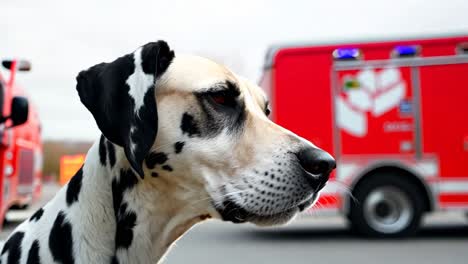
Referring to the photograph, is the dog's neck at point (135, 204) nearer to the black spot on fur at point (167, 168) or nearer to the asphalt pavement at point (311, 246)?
the black spot on fur at point (167, 168)

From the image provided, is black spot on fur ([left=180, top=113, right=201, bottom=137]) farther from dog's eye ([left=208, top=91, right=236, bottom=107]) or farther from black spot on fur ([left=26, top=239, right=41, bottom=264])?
black spot on fur ([left=26, top=239, right=41, bottom=264])

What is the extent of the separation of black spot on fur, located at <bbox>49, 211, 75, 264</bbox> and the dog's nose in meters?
0.85

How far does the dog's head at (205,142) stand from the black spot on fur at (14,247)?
0.53 metres

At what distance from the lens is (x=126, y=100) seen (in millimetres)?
1803

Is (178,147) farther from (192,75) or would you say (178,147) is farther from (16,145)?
(16,145)

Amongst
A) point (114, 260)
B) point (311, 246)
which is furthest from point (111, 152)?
point (311, 246)

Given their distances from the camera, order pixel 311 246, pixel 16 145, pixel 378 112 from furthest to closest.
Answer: pixel 378 112
pixel 311 246
pixel 16 145

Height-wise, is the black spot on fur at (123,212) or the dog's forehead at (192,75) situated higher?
the dog's forehead at (192,75)

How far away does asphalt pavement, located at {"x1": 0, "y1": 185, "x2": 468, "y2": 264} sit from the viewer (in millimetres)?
5945

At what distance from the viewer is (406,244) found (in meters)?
7.01

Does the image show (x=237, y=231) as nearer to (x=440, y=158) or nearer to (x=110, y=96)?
(x=440, y=158)

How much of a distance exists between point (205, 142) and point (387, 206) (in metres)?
6.06

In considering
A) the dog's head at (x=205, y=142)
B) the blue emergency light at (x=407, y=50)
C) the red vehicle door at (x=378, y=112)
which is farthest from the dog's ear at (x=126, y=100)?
the blue emergency light at (x=407, y=50)

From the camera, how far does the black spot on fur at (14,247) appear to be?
1.86 meters
